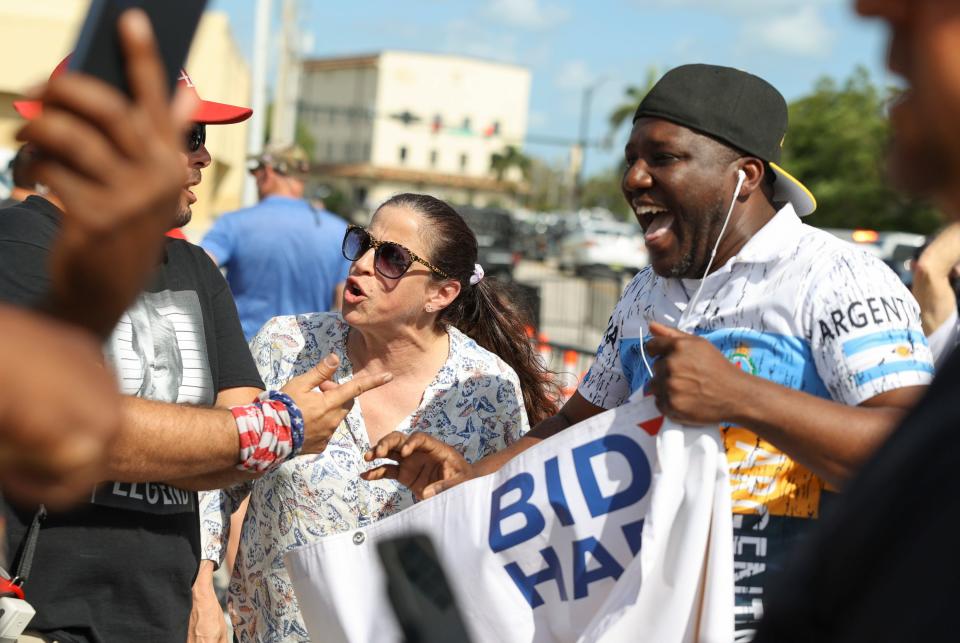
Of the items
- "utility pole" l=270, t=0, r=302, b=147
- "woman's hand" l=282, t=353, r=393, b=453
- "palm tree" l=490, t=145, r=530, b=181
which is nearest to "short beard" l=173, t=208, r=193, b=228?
"woman's hand" l=282, t=353, r=393, b=453

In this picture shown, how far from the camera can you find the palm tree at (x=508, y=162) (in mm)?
104938

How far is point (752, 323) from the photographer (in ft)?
8.60

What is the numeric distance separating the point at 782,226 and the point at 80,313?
2.02m

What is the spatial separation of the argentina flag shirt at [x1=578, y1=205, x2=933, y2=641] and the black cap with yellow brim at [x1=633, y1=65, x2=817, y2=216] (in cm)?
19

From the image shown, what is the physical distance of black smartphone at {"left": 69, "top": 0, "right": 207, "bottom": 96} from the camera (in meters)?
1.07

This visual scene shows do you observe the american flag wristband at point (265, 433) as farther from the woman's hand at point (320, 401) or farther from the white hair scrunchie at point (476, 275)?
the white hair scrunchie at point (476, 275)

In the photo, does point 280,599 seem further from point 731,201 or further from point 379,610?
point 731,201

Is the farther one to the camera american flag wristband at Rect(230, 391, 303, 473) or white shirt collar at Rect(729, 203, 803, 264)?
white shirt collar at Rect(729, 203, 803, 264)

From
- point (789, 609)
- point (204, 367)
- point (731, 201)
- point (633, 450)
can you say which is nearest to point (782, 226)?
point (731, 201)

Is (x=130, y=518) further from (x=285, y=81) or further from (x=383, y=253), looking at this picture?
(x=285, y=81)

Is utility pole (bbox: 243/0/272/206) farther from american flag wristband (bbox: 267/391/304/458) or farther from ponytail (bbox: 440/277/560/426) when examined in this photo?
american flag wristband (bbox: 267/391/304/458)

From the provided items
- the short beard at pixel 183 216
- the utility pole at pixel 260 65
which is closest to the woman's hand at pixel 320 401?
the short beard at pixel 183 216

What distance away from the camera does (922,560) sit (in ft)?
3.34

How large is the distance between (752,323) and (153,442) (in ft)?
4.42
